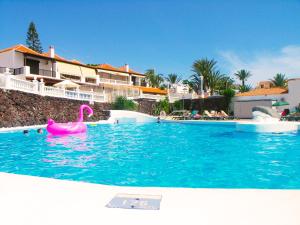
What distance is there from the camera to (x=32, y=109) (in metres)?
19.7

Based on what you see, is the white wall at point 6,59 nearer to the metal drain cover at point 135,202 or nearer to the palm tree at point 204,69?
the palm tree at point 204,69

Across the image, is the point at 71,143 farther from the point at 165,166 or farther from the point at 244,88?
the point at 244,88

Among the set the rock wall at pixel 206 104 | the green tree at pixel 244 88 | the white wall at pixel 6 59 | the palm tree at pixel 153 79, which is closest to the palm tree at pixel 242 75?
the green tree at pixel 244 88

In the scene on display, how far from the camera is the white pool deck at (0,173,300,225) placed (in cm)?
242

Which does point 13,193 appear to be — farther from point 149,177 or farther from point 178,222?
point 149,177

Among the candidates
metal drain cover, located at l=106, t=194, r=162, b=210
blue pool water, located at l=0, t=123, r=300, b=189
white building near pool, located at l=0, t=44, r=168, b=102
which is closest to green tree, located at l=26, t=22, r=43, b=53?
white building near pool, located at l=0, t=44, r=168, b=102

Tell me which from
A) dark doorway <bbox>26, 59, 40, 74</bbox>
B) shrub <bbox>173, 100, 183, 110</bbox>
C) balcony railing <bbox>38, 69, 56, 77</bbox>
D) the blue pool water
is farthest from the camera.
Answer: shrub <bbox>173, 100, 183, 110</bbox>

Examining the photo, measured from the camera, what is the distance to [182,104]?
131 ft

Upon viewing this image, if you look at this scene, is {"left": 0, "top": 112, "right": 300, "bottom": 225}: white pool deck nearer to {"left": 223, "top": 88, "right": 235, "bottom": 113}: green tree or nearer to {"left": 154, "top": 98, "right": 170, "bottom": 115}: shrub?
{"left": 223, "top": 88, "right": 235, "bottom": 113}: green tree

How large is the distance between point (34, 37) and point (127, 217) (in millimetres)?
60351

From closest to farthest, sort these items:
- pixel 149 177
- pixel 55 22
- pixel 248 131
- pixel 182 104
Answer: pixel 149 177, pixel 248 131, pixel 55 22, pixel 182 104

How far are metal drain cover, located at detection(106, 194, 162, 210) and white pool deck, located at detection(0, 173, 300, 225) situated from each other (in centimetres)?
7

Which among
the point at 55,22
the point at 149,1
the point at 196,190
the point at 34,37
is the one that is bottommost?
the point at 196,190

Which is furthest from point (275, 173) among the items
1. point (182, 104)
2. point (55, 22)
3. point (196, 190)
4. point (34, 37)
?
point (34, 37)
